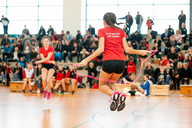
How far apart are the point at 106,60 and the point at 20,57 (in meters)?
15.7

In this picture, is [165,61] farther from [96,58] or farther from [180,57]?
[96,58]

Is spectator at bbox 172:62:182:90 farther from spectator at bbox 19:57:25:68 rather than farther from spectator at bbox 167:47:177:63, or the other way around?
spectator at bbox 19:57:25:68

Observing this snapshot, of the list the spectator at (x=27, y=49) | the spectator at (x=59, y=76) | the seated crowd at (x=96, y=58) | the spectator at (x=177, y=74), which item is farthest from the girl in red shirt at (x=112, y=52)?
the spectator at (x=27, y=49)

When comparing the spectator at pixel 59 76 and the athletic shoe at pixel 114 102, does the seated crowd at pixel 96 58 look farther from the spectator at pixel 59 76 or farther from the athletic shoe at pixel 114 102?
the athletic shoe at pixel 114 102

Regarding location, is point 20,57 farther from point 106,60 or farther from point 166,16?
point 106,60

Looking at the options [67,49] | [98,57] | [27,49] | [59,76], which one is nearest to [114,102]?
[59,76]

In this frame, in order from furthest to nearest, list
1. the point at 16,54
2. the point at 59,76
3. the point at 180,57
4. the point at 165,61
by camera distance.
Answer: the point at 16,54 → the point at 180,57 → the point at 165,61 → the point at 59,76

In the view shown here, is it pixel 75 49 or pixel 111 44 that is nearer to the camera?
pixel 111 44

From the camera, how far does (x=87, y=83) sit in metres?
17.4

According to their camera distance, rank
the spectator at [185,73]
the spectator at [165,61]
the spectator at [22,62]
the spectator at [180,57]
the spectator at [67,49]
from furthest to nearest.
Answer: the spectator at [67,49] → the spectator at [22,62] → the spectator at [180,57] → the spectator at [165,61] → the spectator at [185,73]

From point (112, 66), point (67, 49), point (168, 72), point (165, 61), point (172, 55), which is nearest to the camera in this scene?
point (112, 66)

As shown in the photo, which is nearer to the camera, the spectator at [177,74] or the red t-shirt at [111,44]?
the red t-shirt at [111,44]

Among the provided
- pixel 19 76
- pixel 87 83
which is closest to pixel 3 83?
pixel 19 76

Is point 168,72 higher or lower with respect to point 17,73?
higher
